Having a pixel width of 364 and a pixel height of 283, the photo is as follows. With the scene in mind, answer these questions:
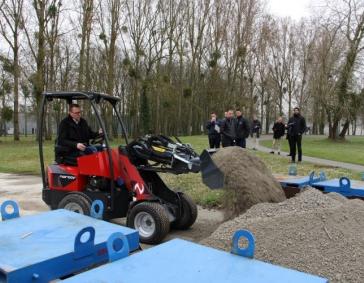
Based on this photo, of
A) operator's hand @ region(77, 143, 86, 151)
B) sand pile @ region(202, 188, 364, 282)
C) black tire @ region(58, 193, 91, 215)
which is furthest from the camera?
operator's hand @ region(77, 143, 86, 151)

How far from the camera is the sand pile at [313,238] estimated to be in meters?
3.31

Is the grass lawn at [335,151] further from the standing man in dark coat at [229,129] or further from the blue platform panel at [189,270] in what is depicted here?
the blue platform panel at [189,270]

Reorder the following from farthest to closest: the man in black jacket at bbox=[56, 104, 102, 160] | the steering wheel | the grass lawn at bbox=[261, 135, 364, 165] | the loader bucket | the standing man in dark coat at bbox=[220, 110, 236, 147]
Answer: the grass lawn at bbox=[261, 135, 364, 165], the standing man in dark coat at bbox=[220, 110, 236, 147], the steering wheel, the man in black jacket at bbox=[56, 104, 102, 160], the loader bucket

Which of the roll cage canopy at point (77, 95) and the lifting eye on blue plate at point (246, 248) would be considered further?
the roll cage canopy at point (77, 95)

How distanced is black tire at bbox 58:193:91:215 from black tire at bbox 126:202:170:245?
613 mm

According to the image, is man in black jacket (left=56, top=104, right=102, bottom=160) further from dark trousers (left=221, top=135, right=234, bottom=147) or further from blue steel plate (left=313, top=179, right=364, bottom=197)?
dark trousers (left=221, top=135, right=234, bottom=147)

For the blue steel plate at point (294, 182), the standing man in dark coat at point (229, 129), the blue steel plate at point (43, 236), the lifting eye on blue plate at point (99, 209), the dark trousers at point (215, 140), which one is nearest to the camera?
Answer: the blue steel plate at point (43, 236)

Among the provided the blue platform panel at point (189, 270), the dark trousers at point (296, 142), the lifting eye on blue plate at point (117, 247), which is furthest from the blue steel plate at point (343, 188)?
the dark trousers at point (296, 142)

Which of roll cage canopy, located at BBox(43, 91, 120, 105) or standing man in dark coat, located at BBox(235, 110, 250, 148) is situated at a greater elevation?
roll cage canopy, located at BBox(43, 91, 120, 105)

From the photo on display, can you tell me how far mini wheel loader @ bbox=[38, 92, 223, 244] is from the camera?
5512mm

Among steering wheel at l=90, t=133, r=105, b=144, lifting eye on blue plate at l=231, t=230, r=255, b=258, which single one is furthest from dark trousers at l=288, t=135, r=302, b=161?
lifting eye on blue plate at l=231, t=230, r=255, b=258

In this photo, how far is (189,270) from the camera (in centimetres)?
218

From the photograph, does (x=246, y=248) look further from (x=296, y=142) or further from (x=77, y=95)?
(x=296, y=142)

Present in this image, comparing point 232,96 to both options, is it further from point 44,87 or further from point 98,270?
point 98,270
